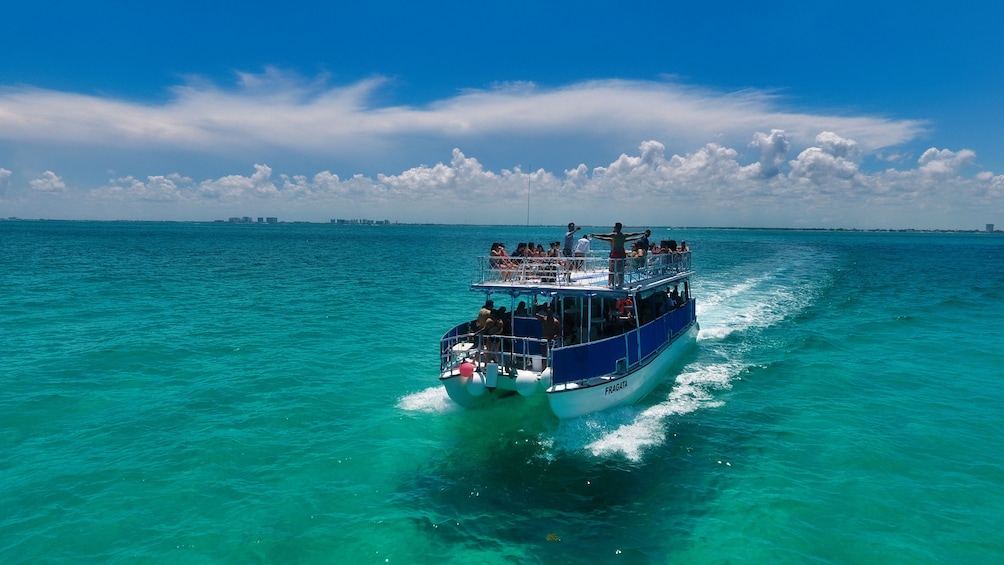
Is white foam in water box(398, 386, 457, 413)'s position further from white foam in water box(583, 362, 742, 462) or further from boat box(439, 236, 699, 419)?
white foam in water box(583, 362, 742, 462)

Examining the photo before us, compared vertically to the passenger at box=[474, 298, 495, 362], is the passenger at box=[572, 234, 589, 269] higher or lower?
higher

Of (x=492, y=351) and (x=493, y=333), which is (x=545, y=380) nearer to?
(x=492, y=351)

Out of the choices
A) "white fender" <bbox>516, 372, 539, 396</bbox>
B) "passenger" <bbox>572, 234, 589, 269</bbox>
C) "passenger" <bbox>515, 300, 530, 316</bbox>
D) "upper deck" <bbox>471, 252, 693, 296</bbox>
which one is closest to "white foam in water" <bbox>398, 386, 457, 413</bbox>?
"passenger" <bbox>515, 300, 530, 316</bbox>

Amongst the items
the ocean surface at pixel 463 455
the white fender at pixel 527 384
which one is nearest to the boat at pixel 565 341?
the white fender at pixel 527 384

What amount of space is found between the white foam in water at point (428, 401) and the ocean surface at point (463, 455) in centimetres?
12

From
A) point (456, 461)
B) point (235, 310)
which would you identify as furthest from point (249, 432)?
point (235, 310)

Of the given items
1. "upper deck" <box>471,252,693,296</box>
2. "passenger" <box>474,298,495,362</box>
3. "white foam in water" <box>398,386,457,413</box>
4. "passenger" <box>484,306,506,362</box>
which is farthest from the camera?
"white foam in water" <box>398,386,457,413</box>

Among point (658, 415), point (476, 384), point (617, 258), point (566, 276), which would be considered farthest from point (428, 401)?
point (617, 258)

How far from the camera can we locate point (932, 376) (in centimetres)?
2295

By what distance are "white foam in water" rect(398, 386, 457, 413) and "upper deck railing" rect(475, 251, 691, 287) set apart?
423cm

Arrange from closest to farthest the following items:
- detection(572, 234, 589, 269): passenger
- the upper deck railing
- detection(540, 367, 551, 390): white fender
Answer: detection(540, 367, 551, 390): white fender → the upper deck railing → detection(572, 234, 589, 269): passenger

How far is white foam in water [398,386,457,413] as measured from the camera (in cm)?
1844

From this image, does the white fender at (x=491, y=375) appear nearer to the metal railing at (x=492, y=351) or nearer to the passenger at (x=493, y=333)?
the metal railing at (x=492, y=351)

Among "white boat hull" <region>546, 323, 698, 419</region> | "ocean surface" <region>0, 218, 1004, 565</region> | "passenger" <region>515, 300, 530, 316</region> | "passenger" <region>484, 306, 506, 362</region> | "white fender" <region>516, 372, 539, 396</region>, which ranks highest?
"passenger" <region>515, 300, 530, 316</region>
